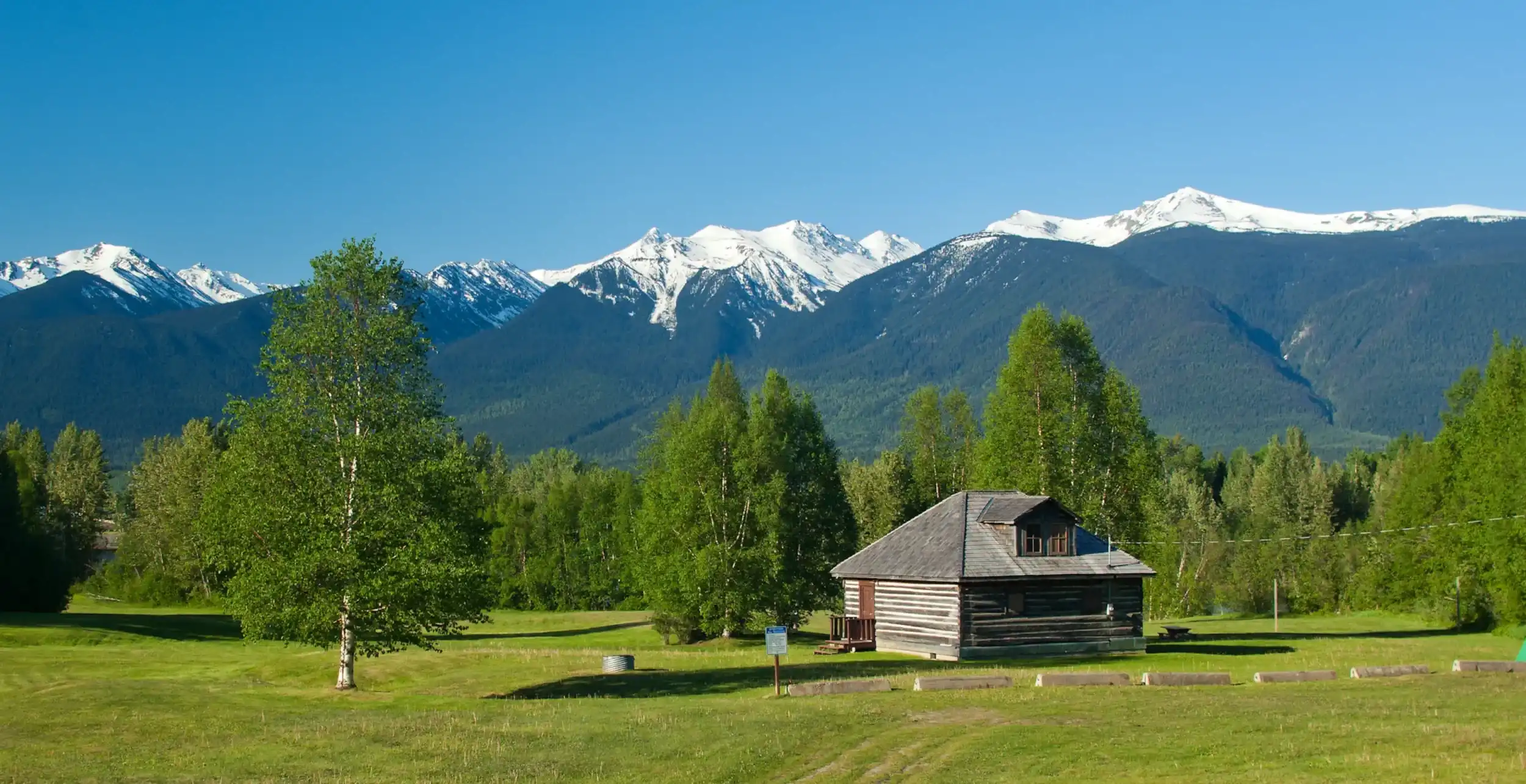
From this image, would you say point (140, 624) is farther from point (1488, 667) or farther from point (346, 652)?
point (1488, 667)

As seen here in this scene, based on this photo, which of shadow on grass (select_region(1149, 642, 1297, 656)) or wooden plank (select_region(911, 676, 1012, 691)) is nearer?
wooden plank (select_region(911, 676, 1012, 691))

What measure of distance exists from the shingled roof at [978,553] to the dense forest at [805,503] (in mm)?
8419

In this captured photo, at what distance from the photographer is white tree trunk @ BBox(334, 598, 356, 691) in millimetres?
42688

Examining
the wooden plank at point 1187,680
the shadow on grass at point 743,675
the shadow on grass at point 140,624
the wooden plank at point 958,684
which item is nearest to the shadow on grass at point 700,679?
the shadow on grass at point 743,675

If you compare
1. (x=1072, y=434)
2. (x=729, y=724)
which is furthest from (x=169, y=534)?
(x=729, y=724)

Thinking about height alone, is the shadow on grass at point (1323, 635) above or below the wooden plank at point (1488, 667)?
below

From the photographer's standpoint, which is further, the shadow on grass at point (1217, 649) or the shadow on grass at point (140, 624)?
the shadow on grass at point (140, 624)

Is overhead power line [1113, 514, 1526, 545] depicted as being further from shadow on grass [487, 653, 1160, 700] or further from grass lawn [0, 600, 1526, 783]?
shadow on grass [487, 653, 1160, 700]

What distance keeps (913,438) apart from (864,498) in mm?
8322

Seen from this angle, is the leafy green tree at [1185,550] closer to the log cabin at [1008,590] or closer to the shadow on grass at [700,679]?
the log cabin at [1008,590]

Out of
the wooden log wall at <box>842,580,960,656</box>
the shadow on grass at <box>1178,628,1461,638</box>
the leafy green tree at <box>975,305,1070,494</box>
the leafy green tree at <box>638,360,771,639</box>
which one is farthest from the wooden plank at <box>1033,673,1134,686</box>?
the leafy green tree at <box>638,360,771,639</box>

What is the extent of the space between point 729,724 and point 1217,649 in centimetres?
3350

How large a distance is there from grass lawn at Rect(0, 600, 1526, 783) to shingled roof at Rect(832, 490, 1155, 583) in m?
3.84

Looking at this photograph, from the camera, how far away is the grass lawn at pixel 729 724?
26656 millimetres
